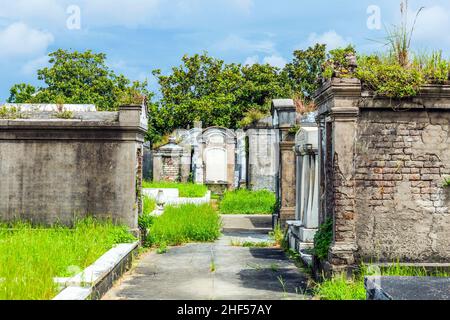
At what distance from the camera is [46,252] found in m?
6.03

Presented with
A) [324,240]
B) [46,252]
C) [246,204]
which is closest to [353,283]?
[324,240]

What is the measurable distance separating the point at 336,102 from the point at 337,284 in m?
2.08

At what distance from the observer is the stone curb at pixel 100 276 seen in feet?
15.5

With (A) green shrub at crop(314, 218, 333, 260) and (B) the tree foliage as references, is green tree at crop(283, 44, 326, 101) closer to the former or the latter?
(B) the tree foliage

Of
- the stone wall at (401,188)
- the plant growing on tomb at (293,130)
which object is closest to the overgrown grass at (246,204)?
the plant growing on tomb at (293,130)

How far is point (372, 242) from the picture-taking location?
619 cm

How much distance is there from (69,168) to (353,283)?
4998 millimetres

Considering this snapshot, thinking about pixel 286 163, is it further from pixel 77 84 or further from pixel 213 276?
pixel 77 84

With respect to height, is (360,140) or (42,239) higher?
(360,140)

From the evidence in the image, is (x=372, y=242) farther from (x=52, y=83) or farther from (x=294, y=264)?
(x=52, y=83)

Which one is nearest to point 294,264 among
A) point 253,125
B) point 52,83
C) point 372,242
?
point 372,242

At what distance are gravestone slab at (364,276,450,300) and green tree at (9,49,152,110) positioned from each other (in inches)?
1170

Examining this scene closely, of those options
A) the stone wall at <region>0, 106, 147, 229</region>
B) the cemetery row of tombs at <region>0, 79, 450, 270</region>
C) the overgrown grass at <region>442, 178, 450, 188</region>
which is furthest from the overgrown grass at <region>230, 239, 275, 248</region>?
the overgrown grass at <region>442, 178, 450, 188</region>

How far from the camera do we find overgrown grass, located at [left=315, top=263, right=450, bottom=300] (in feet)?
17.7
